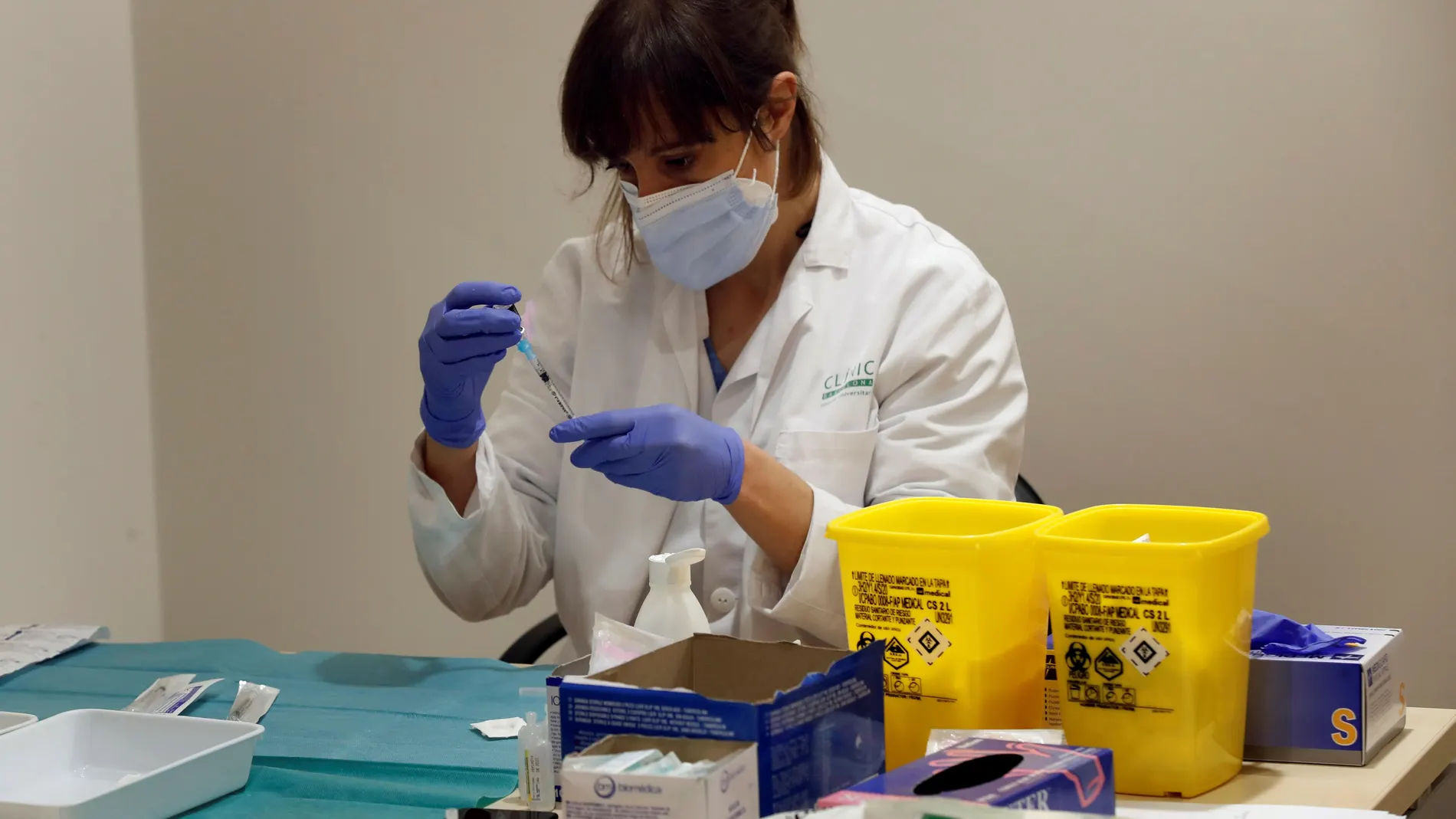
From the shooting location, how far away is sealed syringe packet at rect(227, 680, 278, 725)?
144cm

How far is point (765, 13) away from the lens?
5.35 ft

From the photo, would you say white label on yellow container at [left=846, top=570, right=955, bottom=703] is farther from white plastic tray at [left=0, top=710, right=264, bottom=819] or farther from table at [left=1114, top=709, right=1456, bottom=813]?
white plastic tray at [left=0, top=710, right=264, bottom=819]

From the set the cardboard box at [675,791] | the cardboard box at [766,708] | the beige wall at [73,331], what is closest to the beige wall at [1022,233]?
the beige wall at [73,331]

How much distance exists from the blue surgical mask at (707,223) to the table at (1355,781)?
36.7 inches

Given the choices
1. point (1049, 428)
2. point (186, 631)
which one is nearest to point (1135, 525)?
point (1049, 428)

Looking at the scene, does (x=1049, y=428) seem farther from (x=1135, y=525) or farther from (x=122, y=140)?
(x=122, y=140)

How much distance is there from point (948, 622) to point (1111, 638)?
0.42ft

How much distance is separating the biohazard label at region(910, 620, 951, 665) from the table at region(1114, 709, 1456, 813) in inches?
7.6

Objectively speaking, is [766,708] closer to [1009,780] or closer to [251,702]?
[1009,780]

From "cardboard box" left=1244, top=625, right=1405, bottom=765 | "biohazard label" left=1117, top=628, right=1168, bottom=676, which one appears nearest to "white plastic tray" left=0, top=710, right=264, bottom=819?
Answer: "biohazard label" left=1117, top=628, right=1168, bottom=676

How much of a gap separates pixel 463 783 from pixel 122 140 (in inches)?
86.4

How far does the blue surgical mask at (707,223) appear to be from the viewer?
5.30ft

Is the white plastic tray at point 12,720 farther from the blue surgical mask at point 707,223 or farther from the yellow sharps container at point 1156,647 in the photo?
the yellow sharps container at point 1156,647

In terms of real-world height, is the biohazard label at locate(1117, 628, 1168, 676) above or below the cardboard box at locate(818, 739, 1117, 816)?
above
